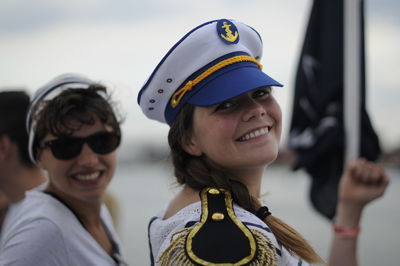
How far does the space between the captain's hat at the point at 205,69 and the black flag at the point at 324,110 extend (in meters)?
2.35

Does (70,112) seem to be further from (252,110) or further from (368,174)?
(368,174)

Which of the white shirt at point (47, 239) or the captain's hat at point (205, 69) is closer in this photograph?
the captain's hat at point (205, 69)

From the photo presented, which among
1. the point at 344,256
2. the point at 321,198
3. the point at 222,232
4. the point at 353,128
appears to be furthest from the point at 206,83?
the point at 321,198

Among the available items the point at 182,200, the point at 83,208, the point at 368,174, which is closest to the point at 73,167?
the point at 83,208

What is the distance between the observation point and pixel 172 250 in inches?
59.2

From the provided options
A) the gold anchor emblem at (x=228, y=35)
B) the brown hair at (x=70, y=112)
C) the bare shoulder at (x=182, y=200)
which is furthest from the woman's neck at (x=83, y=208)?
the gold anchor emblem at (x=228, y=35)

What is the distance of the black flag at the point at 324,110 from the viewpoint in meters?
4.03

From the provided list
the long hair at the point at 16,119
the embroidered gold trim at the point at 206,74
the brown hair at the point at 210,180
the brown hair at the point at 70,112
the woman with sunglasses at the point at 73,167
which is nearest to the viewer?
the brown hair at the point at 210,180

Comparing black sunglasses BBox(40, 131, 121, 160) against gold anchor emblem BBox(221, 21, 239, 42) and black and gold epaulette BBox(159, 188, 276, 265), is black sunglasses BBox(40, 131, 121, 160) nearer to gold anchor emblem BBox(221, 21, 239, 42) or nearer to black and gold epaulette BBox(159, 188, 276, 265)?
gold anchor emblem BBox(221, 21, 239, 42)

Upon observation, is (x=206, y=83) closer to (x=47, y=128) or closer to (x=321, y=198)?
(x=47, y=128)

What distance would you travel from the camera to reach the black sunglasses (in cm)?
254

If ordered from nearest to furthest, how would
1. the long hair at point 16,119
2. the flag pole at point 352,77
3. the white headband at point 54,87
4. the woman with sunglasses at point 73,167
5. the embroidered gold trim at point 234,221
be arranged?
the embroidered gold trim at point 234,221
the woman with sunglasses at point 73,167
the white headband at point 54,87
the long hair at point 16,119
the flag pole at point 352,77

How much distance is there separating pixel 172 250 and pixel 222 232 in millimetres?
164

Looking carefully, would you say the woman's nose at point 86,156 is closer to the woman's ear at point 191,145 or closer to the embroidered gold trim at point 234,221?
the woman's ear at point 191,145
